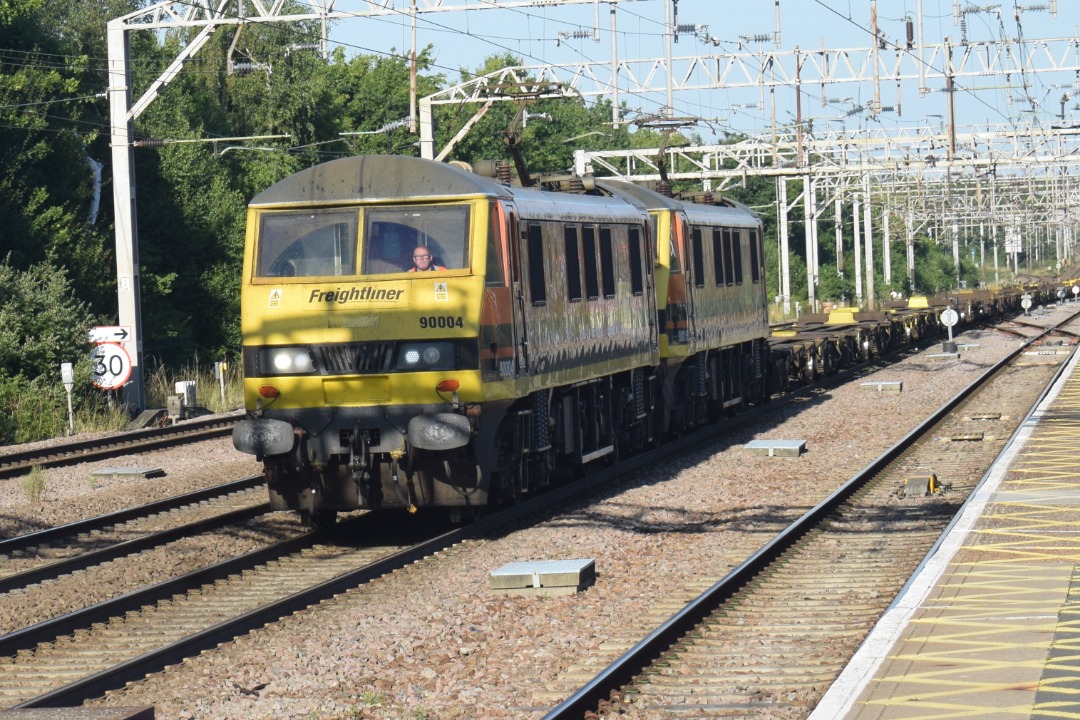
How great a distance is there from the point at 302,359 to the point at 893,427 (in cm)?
1245

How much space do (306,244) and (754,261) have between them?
14.5m

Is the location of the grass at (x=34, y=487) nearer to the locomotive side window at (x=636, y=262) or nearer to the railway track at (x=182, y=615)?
the railway track at (x=182, y=615)

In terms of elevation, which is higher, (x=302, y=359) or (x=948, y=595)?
(x=302, y=359)

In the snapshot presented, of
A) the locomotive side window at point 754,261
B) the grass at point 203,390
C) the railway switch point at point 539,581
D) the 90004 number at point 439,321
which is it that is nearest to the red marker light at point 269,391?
the 90004 number at point 439,321

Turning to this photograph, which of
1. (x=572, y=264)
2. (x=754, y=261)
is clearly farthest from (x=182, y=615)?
(x=754, y=261)

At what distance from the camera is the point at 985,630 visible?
9008 millimetres

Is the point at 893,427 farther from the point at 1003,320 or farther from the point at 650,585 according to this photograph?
the point at 1003,320

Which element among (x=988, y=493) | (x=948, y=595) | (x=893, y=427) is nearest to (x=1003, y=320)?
(x=893, y=427)

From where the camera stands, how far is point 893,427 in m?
24.2

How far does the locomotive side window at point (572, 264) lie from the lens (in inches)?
664

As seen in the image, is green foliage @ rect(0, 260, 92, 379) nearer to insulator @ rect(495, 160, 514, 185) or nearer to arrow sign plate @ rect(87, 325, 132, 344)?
arrow sign plate @ rect(87, 325, 132, 344)

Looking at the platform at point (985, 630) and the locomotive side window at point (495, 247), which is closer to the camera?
the platform at point (985, 630)

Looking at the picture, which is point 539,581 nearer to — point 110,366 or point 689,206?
point 689,206

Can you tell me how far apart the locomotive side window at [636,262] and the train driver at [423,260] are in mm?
5480
